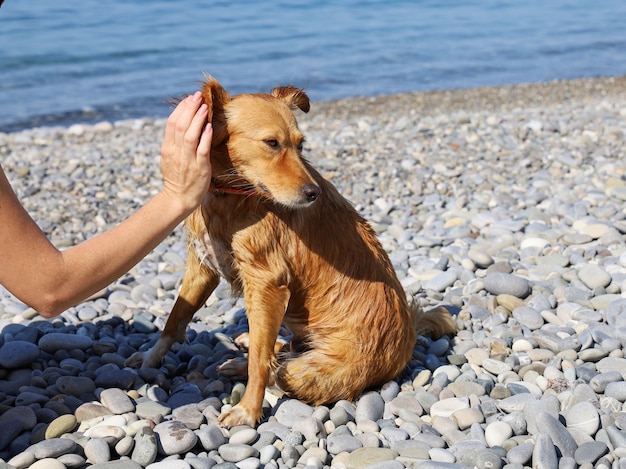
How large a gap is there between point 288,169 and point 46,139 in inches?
423

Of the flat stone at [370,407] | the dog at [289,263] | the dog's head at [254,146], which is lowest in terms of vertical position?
the flat stone at [370,407]

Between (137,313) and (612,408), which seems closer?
(612,408)

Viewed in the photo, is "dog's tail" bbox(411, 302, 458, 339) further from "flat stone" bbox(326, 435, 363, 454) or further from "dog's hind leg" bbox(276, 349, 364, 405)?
"flat stone" bbox(326, 435, 363, 454)

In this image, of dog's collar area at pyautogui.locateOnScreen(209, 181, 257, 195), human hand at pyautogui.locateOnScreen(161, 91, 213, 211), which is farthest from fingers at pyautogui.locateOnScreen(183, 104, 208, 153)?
dog's collar area at pyautogui.locateOnScreen(209, 181, 257, 195)

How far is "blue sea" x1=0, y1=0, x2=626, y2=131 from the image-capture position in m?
17.4

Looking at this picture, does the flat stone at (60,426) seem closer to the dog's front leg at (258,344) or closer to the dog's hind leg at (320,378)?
the dog's front leg at (258,344)

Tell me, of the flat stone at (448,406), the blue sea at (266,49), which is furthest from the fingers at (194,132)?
the blue sea at (266,49)

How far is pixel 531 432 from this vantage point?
353cm

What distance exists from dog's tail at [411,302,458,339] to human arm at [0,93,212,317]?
200cm

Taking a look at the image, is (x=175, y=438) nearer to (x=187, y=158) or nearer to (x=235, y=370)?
(x=235, y=370)

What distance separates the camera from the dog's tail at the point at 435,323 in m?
4.59

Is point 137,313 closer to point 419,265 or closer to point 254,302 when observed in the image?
point 254,302

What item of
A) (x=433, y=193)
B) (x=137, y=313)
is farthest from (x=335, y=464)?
(x=433, y=193)

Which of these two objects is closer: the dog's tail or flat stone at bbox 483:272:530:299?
the dog's tail
